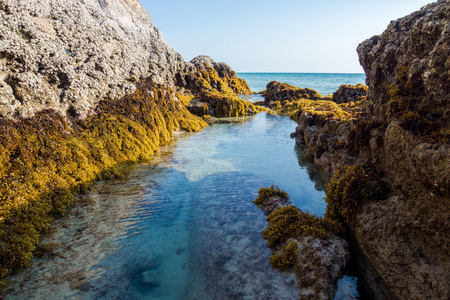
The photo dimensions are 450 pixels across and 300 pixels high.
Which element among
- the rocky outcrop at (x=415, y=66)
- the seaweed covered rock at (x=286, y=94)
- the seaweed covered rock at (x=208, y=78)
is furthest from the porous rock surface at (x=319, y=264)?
the seaweed covered rock at (x=286, y=94)

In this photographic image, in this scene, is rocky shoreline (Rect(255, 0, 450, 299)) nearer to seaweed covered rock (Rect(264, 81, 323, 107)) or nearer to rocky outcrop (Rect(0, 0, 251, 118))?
rocky outcrop (Rect(0, 0, 251, 118))

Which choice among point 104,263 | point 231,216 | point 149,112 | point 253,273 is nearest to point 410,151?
point 253,273

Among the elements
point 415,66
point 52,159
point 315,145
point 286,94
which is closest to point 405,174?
point 415,66

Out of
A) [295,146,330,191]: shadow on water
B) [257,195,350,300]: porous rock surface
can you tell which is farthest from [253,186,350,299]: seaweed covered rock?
[295,146,330,191]: shadow on water

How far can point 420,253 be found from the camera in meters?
4.52

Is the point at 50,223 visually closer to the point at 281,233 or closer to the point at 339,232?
the point at 281,233

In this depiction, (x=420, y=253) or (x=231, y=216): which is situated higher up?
(x=420, y=253)

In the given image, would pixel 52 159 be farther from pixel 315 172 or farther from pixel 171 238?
pixel 315 172

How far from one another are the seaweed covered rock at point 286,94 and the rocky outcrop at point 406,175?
40.7m

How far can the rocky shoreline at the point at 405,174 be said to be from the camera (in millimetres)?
4273

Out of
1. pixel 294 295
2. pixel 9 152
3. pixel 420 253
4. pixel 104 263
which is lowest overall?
pixel 294 295

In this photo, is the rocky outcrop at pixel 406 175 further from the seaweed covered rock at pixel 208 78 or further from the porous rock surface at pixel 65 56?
the seaweed covered rock at pixel 208 78

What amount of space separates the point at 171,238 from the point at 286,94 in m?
46.6

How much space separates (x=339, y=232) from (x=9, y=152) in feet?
36.0
